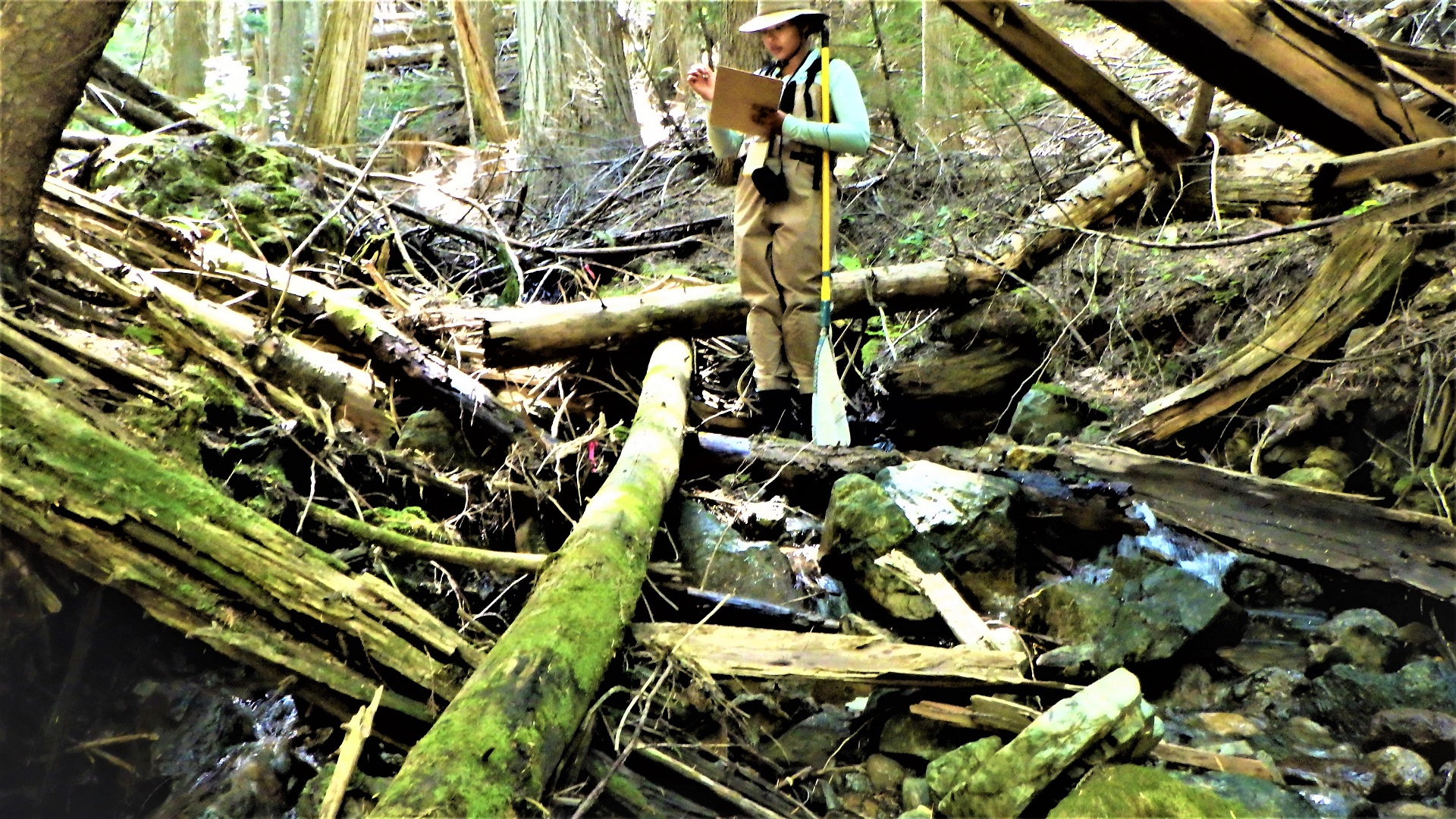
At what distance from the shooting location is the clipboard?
183 inches

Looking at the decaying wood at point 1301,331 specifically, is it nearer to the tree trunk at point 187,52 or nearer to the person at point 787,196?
the person at point 787,196

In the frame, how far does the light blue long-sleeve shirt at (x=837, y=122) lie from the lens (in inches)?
189

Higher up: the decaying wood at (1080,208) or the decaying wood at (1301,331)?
the decaying wood at (1080,208)

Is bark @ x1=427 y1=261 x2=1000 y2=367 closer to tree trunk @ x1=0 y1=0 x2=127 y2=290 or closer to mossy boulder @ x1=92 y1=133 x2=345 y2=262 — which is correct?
mossy boulder @ x1=92 y1=133 x2=345 y2=262

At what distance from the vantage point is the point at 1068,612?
132 inches

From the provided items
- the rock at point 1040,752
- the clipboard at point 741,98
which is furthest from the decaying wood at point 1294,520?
the clipboard at point 741,98

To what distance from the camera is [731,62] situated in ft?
26.3

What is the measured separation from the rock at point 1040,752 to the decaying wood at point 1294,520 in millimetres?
1891

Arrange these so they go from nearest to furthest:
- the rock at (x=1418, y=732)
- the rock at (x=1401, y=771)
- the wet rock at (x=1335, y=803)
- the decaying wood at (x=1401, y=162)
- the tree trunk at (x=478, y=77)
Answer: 1. the wet rock at (x=1335, y=803)
2. the rock at (x=1401, y=771)
3. the rock at (x=1418, y=732)
4. the decaying wood at (x=1401, y=162)
5. the tree trunk at (x=478, y=77)

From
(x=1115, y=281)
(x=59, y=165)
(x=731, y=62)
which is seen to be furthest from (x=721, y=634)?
(x=731, y=62)

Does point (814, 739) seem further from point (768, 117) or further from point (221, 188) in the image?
point (221, 188)

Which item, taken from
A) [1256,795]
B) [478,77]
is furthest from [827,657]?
[478,77]

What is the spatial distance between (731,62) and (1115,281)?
154 inches

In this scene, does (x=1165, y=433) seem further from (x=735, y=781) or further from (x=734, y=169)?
(x=735, y=781)
